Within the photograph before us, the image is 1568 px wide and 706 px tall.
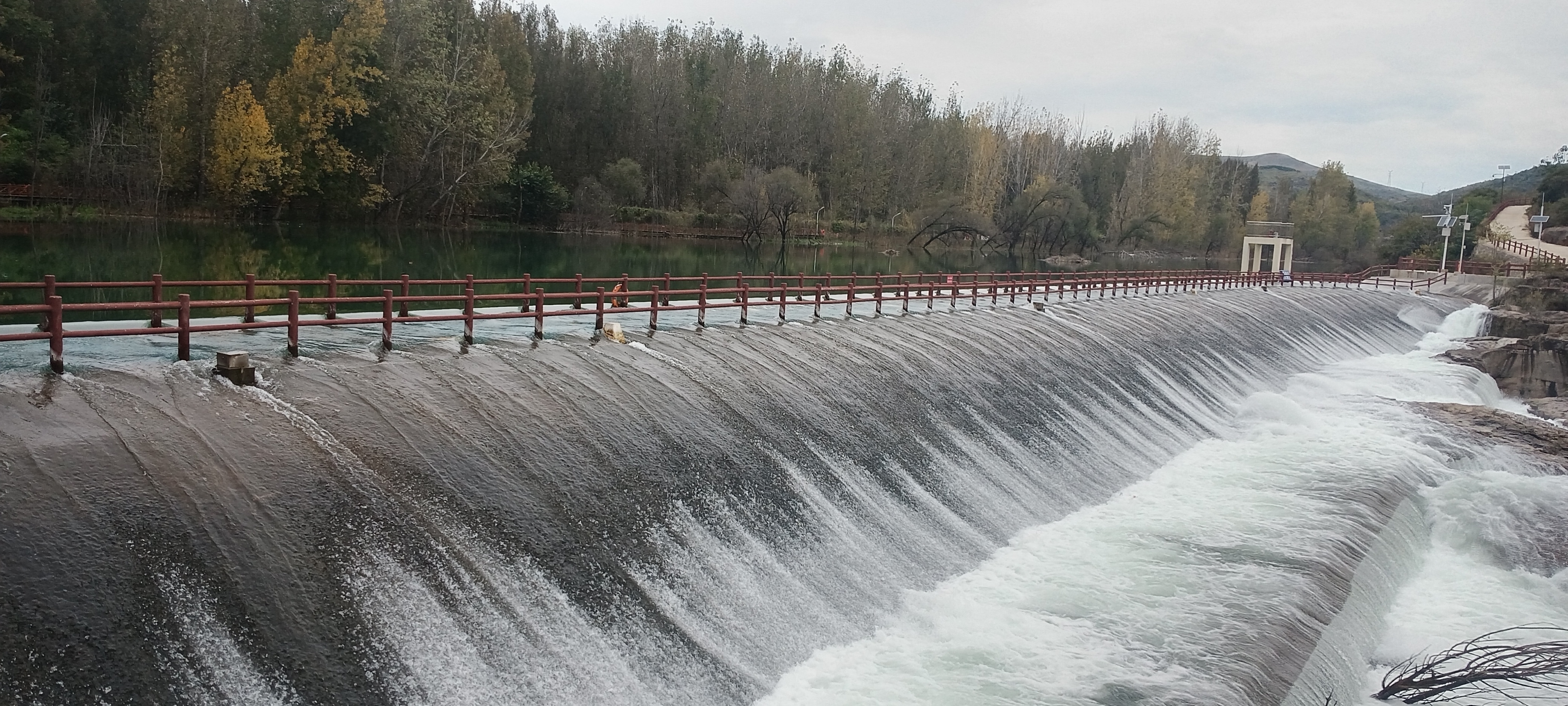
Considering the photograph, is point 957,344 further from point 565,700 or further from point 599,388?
point 565,700

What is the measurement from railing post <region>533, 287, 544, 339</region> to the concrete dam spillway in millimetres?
622

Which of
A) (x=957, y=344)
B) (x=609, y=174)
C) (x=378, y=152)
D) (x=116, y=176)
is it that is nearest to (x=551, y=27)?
(x=609, y=174)

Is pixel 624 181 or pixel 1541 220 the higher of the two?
pixel 624 181

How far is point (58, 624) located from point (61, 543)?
936mm

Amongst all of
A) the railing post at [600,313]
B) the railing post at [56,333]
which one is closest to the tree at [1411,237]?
the railing post at [600,313]

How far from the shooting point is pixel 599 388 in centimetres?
1628

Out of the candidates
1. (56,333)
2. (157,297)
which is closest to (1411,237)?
(157,297)

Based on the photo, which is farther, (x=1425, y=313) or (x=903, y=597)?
(x=1425, y=313)

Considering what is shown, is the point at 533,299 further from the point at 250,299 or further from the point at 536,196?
the point at 536,196

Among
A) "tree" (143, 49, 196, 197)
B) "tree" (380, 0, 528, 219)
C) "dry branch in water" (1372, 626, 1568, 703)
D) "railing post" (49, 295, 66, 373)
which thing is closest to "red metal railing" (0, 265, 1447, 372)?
"railing post" (49, 295, 66, 373)

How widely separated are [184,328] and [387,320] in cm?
323

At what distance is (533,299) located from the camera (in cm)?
1853

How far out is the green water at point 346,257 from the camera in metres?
37.4

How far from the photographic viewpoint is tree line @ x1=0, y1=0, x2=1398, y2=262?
64.9m
